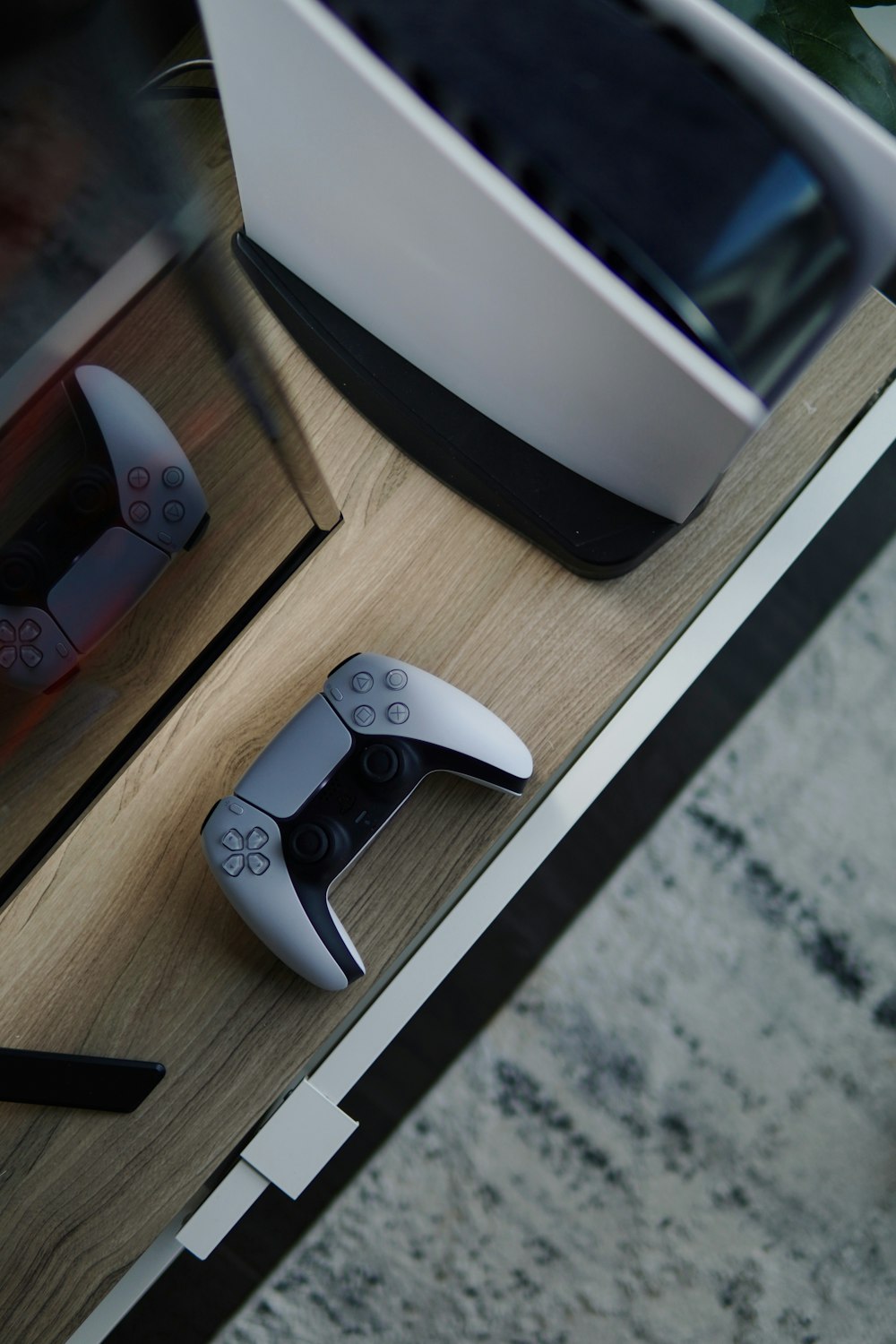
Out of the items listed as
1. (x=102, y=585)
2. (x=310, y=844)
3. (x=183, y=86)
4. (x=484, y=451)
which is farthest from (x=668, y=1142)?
(x=183, y=86)

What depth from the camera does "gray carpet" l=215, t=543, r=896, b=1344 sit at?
1.16 meters

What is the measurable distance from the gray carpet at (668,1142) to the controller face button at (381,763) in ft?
2.09

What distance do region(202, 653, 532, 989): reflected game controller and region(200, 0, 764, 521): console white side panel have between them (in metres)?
0.18

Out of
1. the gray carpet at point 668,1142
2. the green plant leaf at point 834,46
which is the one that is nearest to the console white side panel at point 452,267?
the green plant leaf at point 834,46

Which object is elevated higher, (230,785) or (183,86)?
(183,86)

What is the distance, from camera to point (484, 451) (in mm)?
635

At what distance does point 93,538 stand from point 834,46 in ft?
1.69

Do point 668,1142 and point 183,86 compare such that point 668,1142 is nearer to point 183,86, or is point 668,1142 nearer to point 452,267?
point 452,267

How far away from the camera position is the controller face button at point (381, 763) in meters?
0.62

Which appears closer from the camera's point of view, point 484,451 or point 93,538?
point 93,538

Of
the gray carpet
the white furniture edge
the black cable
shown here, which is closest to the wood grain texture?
the white furniture edge

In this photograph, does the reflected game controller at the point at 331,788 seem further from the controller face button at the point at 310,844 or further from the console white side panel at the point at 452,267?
the console white side panel at the point at 452,267

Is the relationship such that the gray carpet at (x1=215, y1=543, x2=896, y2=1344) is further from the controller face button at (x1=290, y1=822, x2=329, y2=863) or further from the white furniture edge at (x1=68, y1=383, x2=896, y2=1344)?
the controller face button at (x1=290, y1=822, x2=329, y2=863)

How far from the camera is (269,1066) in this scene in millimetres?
646
